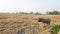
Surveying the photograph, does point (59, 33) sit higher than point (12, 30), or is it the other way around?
point (12, 30)

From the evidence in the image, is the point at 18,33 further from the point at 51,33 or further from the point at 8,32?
the point at 51,33

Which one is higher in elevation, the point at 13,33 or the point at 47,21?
the point at 13,33

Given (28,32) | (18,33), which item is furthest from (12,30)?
Result: (28,32)

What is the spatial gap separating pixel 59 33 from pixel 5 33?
35.6 feet

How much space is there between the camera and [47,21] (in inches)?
1144

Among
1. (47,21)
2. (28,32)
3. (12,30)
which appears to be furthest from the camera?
(47,21)

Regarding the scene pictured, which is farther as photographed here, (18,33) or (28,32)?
(28,32)

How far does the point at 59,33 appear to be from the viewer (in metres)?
22.0

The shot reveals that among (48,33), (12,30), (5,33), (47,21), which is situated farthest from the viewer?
(47,21)

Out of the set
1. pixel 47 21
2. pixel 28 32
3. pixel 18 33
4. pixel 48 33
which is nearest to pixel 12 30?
pixel 18 33

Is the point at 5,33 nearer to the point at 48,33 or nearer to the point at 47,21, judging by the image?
the point at 48,33

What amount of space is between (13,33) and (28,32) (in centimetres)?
193

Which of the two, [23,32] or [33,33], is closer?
[23,32]

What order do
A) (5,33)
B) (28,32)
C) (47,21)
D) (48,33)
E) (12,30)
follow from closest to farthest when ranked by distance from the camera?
(5,33), (12,30), (28,32), (48,33), (47,21)
